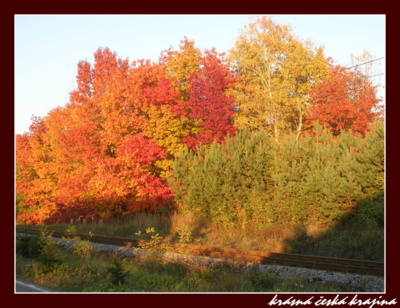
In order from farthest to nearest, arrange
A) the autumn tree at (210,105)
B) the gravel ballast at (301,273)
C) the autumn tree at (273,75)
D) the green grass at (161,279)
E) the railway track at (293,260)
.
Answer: the autumn tree at (273,75), the autumn tree at (210,105), the railway track at (293,260), the gravel ballast at (301,273), the green grass at (161,279)

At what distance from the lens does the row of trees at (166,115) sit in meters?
24.9

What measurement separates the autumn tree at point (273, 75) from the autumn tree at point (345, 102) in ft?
6.52

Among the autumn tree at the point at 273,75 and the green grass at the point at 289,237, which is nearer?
the green grass at the point at 289,237

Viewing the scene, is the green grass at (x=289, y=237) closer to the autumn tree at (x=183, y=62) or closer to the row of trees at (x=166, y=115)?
the row of trees at (x=166, y=115)

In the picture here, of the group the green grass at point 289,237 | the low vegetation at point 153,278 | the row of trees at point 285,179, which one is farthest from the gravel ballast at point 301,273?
the row of trees at point 285,179

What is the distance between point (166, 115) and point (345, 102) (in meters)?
10.4

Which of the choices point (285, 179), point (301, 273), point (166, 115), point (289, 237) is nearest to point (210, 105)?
point (166, 115)

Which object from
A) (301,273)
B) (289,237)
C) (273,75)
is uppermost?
(273,75)

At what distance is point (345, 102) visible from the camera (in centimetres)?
2634

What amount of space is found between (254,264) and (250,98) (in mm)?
18314

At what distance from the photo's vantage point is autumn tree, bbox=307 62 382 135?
25891 millimetres

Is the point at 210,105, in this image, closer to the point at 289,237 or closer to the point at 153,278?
the point at 289,237

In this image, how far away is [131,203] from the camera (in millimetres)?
24875
